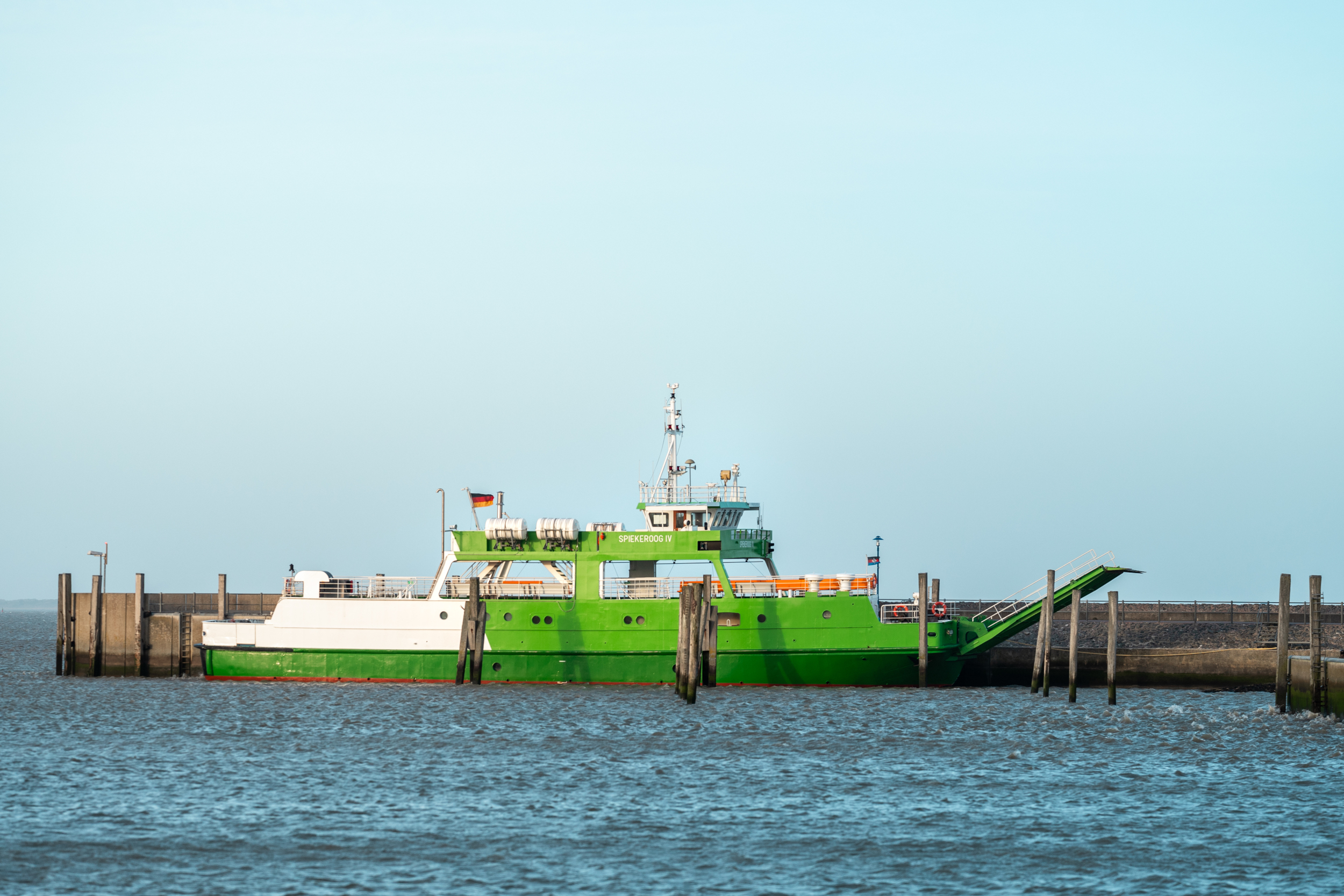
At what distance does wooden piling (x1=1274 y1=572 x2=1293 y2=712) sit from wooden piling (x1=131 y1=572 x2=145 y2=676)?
94.1 feet

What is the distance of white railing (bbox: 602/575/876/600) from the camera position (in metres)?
34.2

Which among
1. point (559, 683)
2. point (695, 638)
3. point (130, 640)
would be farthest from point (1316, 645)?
point (130, 640)

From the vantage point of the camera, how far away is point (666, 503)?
119ft

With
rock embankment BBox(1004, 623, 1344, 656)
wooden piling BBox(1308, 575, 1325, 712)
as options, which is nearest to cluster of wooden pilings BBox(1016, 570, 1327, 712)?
wooden piling BBox(1308, 575, 1325, 712)

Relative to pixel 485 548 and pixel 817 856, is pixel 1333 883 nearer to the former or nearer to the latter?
pixel 817 856

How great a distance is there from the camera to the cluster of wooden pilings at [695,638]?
30.9 meters

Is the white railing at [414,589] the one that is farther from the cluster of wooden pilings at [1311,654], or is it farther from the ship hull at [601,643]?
the cluster of wooden pilings at [1311,654]

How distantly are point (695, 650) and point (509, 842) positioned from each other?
43.6ft

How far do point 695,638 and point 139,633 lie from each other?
1762cm

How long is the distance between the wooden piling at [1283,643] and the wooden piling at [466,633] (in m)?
17.5

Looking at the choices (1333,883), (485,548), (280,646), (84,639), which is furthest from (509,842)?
(84,639)

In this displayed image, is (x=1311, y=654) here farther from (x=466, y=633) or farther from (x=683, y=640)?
(x=466, y=633)

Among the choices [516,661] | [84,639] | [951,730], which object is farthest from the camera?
[84,639]

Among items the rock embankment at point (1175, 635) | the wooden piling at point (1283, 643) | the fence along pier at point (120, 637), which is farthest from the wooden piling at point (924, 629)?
the fence along pier at point (120, 637)
